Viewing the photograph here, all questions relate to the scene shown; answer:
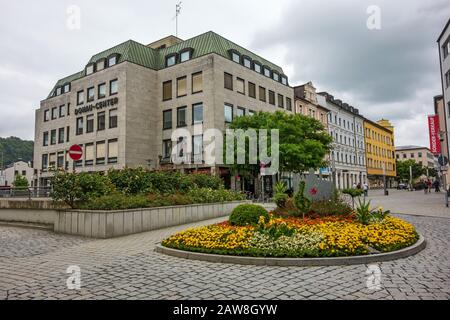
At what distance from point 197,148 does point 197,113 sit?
3.84m

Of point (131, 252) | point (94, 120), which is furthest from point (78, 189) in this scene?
point (94, 120)

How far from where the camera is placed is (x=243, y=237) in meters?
8.12

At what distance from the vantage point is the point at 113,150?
37.7 metres

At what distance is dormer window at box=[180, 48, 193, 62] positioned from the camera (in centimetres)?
3828

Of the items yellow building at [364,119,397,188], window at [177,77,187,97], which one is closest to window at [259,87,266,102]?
window at [177,77,187,97]

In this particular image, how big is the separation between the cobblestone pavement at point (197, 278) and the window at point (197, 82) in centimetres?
2906

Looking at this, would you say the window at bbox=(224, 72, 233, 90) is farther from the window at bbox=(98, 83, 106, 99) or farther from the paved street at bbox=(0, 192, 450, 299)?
the paved street at bbox=(0, 192, 450, 299)

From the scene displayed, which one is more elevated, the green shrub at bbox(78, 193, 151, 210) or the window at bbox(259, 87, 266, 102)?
the window at bbox(259, 87, 266, 102)

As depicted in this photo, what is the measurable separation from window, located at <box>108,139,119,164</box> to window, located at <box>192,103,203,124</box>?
9.01 metres

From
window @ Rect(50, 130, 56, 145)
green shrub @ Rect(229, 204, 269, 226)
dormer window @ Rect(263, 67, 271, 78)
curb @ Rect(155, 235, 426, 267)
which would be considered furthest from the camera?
window @ Rect(50, 130, 56, 145)

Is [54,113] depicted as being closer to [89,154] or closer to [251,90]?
[89,154]

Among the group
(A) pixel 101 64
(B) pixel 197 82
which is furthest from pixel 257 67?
(A) pixel 101 64

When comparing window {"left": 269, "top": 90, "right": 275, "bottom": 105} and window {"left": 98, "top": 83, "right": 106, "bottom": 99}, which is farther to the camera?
window {"left": 269, "top": 90, "right": 275, "bottom": 105}
